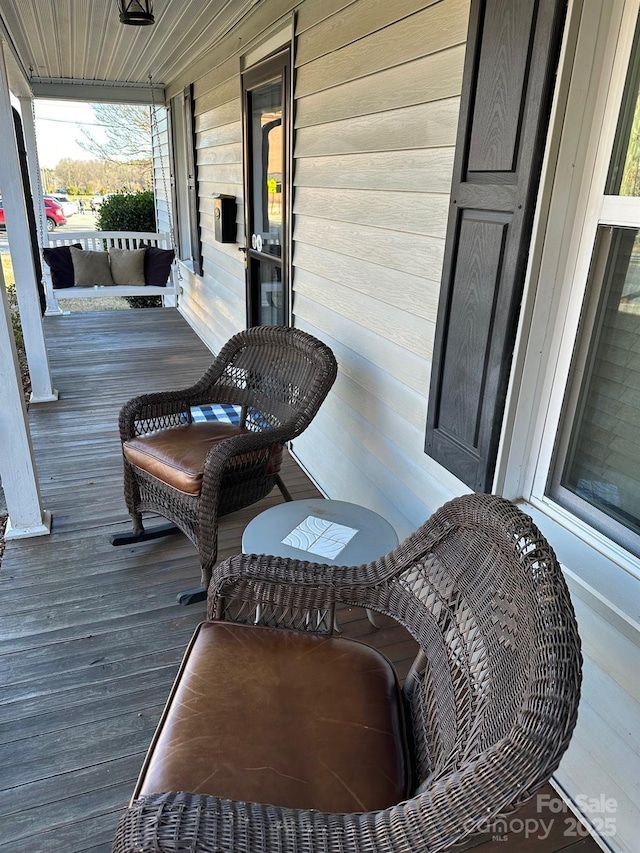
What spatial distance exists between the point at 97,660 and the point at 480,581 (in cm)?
139

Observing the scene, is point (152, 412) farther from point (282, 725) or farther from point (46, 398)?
point (46, 398)

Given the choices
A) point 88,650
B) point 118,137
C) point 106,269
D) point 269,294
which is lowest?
point 88,650

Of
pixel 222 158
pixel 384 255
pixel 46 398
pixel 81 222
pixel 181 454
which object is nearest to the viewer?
pixel 384 255

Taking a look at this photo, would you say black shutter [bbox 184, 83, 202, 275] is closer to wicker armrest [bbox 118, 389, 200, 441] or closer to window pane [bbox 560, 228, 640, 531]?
wicker armrest [bbox 118, 389, 200, 441]

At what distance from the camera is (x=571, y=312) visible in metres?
1.42

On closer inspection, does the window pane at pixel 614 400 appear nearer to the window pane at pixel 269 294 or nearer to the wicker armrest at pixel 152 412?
the wicker armrest at pixel 152 412

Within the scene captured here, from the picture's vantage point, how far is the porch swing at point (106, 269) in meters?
6.10

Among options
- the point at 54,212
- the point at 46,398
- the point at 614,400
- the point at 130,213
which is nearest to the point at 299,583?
the point at 614,400

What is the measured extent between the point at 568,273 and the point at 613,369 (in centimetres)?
26

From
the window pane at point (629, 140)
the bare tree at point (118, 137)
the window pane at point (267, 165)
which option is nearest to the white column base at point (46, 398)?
the window pane at point (267, 165)

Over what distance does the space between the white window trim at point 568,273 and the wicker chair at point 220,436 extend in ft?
3.20

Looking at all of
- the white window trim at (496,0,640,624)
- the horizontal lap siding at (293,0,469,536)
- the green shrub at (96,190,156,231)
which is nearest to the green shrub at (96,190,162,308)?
the green shrub at (96,190,156,231)

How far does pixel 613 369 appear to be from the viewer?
1.35 metres

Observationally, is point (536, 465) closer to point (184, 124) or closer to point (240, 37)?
point (240, 37)
